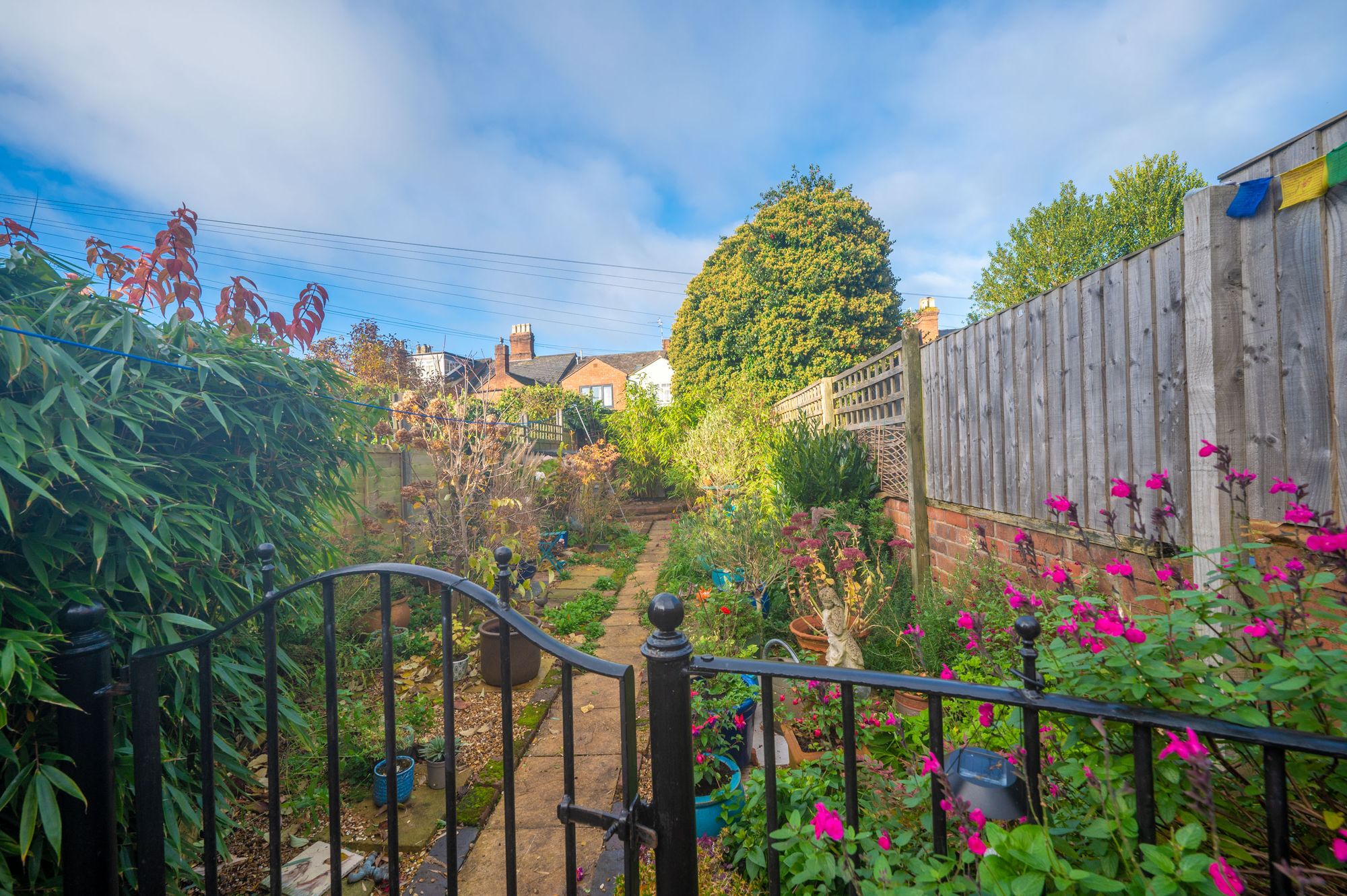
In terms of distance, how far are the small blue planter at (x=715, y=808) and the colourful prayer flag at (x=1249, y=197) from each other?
2531 mm

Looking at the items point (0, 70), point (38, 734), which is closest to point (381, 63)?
point (0, 70)

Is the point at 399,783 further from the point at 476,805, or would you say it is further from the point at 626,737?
the point at 626,737

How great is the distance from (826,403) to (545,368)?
93.3 feet

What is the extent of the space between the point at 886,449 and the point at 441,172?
300 inches

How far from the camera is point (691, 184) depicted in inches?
521

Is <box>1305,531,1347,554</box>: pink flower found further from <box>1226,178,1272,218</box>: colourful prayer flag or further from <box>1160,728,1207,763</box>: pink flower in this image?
<box>1226,178,1272,218</box>: colourful prayer flag

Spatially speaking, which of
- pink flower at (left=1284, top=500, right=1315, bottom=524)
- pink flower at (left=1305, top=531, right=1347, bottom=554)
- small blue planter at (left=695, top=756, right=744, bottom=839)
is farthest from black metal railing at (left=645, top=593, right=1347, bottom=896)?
small blue planter at (left=695, top=756, right=744, bottom=839)

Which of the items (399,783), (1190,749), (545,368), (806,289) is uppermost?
(545,368)

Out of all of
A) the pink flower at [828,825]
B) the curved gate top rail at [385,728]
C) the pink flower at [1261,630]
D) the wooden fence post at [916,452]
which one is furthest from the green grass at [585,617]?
the pink flower at [1261,630]

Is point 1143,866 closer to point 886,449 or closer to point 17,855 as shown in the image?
point 17,855

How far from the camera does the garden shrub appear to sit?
1.34 m

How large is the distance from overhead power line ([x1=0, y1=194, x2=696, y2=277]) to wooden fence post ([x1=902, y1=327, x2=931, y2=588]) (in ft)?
14.7

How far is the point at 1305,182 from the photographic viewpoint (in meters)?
1.55

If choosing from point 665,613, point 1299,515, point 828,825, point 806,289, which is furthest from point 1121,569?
point 806,289
